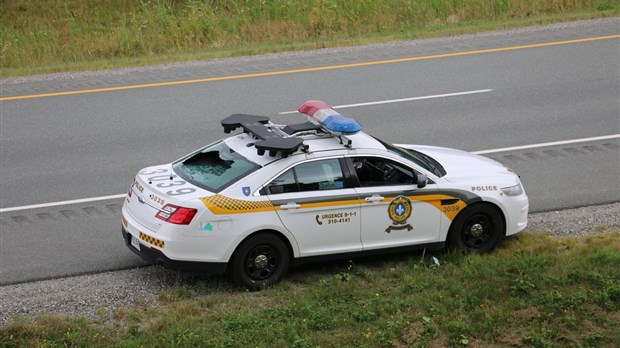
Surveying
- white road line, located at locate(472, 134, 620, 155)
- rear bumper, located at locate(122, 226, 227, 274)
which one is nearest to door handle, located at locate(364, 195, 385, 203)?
rear bumper, located at locate(122, 226, 227, 274)

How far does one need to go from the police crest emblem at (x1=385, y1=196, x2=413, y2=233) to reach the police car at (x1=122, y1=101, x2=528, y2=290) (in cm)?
1

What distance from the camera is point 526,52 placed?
787 inches

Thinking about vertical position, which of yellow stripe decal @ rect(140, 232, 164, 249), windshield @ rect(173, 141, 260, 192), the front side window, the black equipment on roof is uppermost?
the black equipment on roof

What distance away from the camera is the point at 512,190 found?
11.1 metres

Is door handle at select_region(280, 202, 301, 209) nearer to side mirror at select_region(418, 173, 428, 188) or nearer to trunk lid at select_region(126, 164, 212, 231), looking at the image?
trunk lid at select_region(126, 164, 212, 231)

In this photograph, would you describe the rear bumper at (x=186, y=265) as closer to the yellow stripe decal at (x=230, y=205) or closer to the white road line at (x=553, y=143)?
the yellow stripe decal at (x=230, y=205)

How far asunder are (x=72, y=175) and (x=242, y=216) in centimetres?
484

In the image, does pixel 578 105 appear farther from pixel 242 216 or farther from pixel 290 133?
pixel 242 216

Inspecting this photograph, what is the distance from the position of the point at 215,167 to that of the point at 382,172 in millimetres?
1736

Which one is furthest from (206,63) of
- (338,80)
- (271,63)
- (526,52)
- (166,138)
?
(526,52)

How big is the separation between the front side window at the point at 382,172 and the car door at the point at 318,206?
24 centimetres

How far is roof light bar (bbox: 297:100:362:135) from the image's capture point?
10.5m

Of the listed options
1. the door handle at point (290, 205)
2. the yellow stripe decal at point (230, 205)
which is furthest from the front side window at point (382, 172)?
the yellow stripe decal at point (230, 205)

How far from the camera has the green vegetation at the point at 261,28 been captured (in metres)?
21.5
